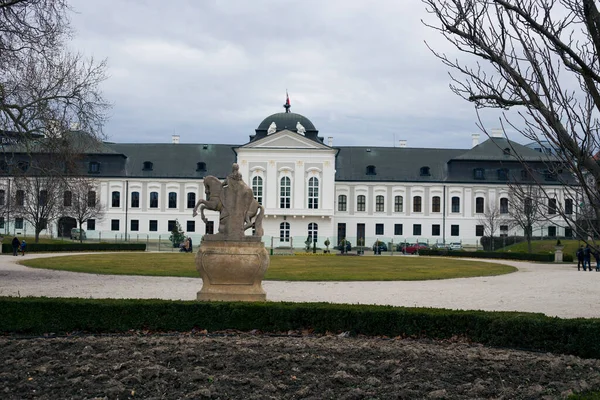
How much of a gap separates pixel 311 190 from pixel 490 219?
1539 cm

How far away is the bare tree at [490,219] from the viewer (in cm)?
6006

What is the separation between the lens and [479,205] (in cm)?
6328

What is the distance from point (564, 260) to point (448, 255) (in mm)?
7883

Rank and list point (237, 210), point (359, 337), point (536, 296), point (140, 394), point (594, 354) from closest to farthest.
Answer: point (140, 394)
point (594, 354)
point (359, 337)
point (237, 210)
point (536, 296)

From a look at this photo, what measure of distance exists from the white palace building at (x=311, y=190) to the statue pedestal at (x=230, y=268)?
47548 millimetres

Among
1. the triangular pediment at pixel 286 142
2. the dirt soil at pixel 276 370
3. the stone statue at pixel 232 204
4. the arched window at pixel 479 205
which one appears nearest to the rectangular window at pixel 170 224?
the triangular pediment at pixel 286 142

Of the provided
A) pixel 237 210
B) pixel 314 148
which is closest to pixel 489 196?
pixel 314 148

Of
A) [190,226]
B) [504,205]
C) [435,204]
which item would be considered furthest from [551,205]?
[504,205]

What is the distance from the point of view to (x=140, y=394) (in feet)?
21.8

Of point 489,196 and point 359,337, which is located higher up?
point 489,196

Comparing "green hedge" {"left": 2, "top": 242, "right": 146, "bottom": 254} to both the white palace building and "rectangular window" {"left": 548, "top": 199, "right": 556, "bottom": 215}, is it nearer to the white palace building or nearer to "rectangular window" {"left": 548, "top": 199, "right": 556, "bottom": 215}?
the white palace building

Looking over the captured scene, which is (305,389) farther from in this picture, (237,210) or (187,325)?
(237,210)

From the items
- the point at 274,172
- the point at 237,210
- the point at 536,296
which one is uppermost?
the point at 274,172

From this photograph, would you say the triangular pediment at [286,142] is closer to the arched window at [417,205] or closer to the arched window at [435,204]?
the arched window at [417,205]
